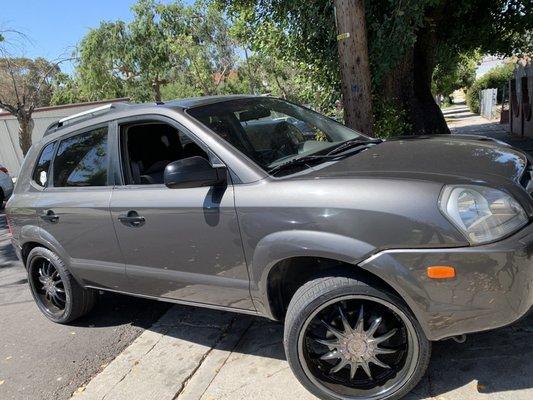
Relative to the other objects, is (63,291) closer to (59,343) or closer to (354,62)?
(59,343)

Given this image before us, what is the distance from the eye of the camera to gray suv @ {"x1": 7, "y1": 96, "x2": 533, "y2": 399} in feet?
8.38

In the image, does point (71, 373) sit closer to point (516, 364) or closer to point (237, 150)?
point (237, 150)

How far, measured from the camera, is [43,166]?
4.64 meters

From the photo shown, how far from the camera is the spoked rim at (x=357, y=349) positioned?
289 cm

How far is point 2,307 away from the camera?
18.6ft

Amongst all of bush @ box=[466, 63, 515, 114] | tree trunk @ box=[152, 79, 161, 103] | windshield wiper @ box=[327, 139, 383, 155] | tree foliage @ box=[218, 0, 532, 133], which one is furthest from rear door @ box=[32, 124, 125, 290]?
bush @ box=[466, 63, 515, 114]

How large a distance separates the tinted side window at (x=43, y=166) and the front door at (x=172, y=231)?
3.59 feet

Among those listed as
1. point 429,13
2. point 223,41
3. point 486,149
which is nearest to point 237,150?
point 486,149

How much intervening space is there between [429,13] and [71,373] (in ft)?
27.8

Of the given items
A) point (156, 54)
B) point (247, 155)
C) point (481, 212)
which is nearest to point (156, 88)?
point (156, 54)

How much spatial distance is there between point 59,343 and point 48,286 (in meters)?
0.60

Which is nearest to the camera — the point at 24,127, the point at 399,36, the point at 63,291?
the point at 63,291

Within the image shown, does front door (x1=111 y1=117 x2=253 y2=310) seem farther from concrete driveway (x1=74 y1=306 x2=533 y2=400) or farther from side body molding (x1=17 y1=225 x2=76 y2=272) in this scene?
side body molding (x1=17 y1=225 x2=76 y2=272)

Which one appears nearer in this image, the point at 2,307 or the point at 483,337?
the point at 483,337
